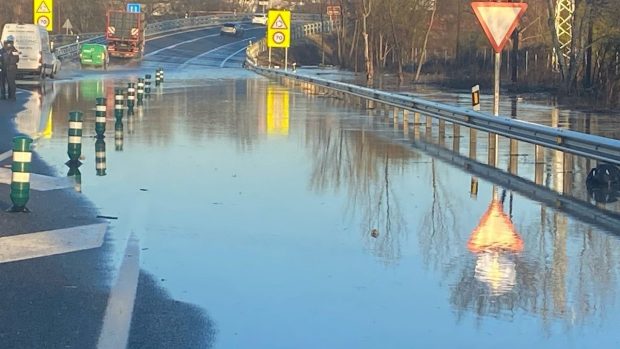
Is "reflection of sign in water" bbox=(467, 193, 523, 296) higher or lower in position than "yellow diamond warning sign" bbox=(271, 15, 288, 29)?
lower

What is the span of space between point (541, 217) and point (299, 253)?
12.1ft

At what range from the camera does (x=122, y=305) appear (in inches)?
333

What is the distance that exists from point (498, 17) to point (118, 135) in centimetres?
775

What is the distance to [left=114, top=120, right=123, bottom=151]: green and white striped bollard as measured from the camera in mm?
20500

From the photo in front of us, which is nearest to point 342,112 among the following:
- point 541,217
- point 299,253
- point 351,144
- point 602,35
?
point 351,144

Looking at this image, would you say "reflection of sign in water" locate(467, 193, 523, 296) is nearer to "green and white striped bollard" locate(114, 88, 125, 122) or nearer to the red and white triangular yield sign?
the red and white triangular yield sign

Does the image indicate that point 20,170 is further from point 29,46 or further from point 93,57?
point 93,57

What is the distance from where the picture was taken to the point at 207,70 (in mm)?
67062

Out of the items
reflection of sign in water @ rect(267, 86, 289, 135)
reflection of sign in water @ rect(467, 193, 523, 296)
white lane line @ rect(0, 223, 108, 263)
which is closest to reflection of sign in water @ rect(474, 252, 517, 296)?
reflection of sign in water @ rect(467, 193, 523, 296)

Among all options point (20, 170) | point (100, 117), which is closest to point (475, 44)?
point (100, 117)

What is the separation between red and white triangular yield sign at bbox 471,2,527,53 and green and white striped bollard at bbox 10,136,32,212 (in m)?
10.7

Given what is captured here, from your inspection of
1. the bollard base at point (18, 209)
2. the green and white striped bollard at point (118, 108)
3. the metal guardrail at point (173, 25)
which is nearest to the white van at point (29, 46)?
the green and white striped bollard at point (118, 108)

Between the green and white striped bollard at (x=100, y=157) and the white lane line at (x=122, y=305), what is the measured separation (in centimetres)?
619

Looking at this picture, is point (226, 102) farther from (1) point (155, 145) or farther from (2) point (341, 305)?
(2) point (341, 305)
